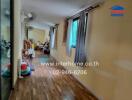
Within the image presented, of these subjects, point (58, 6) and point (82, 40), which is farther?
point (58, 6)

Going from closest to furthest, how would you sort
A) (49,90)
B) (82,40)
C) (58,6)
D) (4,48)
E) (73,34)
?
(4,48) → (49,90) → (82,40) → (58,6) → (73,34)

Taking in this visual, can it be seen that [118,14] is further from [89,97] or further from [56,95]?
[56,95]

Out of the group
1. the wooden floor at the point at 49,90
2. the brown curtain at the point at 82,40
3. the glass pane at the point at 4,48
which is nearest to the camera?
the glass pane at the point at 4,48

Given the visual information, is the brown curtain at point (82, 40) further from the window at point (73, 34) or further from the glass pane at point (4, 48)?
the glass pane at point (4, 48)

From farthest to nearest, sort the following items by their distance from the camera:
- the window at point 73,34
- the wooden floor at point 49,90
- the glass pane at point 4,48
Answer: the window at point 73,34 < the wooden floor at point 49,90 < the glass pane at point 4,48

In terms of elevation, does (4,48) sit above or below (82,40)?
below

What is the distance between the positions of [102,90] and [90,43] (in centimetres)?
119

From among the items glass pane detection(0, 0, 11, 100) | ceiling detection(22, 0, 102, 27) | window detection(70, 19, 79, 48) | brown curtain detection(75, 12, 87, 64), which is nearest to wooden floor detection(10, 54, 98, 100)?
glass pane detection(0, 0, 11, 100)

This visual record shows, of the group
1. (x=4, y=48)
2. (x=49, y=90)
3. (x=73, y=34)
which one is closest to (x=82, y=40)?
(x=73, y=34)

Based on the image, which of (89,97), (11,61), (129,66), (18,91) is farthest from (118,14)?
(18,91)

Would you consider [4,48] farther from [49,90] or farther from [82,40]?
[82,40]

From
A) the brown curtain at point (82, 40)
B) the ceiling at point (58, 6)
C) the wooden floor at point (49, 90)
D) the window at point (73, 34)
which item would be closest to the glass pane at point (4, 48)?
the wooden floor at point (49, 90)

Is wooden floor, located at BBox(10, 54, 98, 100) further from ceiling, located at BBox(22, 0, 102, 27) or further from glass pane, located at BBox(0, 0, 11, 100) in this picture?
ceiling, located at BBox(22, 0, 102, 27)

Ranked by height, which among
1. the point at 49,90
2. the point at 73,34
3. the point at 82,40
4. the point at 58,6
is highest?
the point at 58,6
